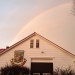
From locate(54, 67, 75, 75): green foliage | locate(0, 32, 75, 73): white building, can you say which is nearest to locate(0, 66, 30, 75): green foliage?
locate(0, 32, 75, 73): white building

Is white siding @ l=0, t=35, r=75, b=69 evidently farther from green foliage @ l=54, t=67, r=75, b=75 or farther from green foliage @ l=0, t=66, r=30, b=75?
green foliage @ l=0, t=66, r=30, b=75

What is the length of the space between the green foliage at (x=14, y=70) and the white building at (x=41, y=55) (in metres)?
1.23

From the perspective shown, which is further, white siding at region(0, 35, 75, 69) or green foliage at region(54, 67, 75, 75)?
white siding at region(0, 35, 75, 69)

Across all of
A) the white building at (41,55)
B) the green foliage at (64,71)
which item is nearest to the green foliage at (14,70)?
the white building at (41,55)

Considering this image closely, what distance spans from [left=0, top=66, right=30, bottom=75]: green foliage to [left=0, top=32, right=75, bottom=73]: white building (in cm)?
123

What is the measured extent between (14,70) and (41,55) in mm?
5104

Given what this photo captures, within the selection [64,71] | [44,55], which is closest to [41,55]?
[44,55]

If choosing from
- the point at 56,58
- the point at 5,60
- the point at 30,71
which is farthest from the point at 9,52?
the point at 56,58

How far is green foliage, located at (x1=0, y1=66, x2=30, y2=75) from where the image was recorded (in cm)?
4179

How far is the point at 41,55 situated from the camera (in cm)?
4419

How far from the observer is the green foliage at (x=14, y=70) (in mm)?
41787

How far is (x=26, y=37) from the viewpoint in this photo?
4494 centimetres

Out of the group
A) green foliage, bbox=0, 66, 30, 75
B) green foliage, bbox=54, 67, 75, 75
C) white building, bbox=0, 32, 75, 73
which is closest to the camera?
green foliage, bbox=54, 67, 75, 75

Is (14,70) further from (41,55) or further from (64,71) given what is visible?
(64,71)
